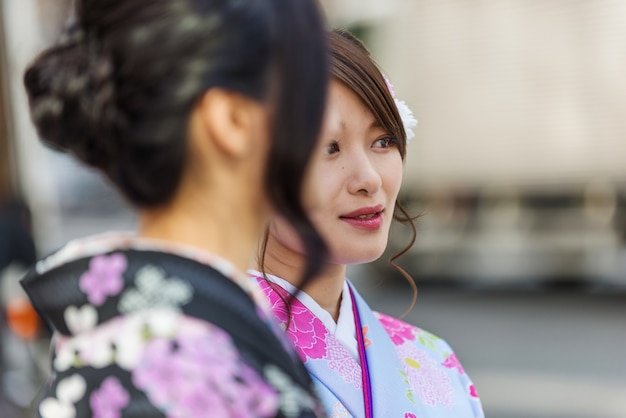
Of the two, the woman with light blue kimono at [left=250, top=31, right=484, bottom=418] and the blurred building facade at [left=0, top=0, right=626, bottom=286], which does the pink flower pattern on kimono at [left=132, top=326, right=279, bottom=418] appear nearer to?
the woman with light blue kimono at [left=250, top=31, right=484, bottom=418]

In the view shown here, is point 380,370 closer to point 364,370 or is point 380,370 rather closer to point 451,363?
point 364,370

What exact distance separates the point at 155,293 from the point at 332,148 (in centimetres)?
59

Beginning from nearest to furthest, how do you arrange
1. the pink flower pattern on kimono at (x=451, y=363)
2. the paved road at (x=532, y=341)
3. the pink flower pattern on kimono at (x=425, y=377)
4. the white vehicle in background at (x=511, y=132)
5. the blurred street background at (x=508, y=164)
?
1. the pink flower pattern on kimono at (x=425, y=377)
2. the pink flower pattern on kimono at (x=451, y=363)
3. the paved road at (x=532, y=341)
4. the blurred street background at (x=508, y=164)
5. the white vehicle in background at (x=511, y=132)

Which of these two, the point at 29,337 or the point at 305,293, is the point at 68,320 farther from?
the point at 29,337

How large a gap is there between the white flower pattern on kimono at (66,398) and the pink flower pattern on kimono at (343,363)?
53cm

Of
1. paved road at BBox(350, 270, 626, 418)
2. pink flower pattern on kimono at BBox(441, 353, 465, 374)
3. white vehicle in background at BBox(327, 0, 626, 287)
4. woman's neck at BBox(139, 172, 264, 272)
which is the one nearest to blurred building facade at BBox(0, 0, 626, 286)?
white vehicle in background at BBox(327, 0, 626, 287)

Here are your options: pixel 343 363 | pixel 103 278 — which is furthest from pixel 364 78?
pixel 103 278

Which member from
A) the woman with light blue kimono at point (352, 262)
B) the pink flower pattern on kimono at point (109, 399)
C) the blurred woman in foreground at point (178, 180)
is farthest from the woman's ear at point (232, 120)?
the woman with light blue kimono at point (352, 262)

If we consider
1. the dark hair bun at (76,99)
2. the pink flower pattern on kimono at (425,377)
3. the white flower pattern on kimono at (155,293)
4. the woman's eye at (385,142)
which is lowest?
the pink flower pattern on kimono at (425,377)

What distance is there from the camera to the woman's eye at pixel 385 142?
136cm

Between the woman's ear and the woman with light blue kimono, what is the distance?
1.50ft

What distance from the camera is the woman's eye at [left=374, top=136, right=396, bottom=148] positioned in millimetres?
1361

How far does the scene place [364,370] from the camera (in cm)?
131

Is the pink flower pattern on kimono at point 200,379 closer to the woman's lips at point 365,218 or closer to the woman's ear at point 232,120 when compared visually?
the woman's ear at point 232,120
